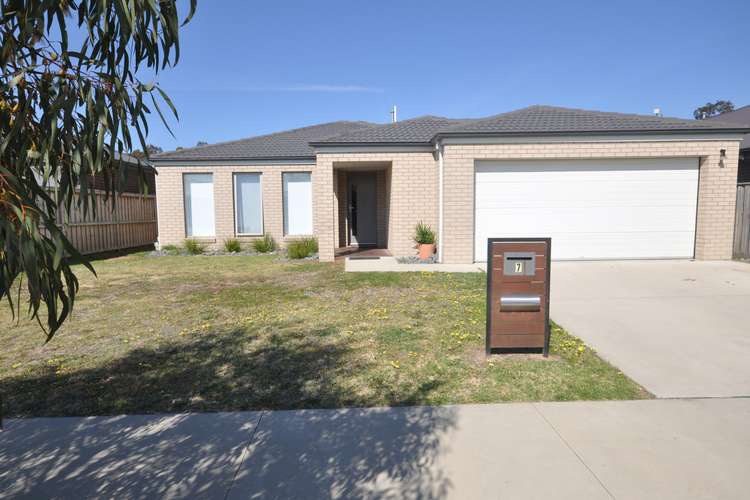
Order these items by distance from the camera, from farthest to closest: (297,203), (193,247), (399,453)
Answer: (297,203)
(193,247)
(399,453)

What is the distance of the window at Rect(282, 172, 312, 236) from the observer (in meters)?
17.7

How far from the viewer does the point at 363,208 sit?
18.2 metres

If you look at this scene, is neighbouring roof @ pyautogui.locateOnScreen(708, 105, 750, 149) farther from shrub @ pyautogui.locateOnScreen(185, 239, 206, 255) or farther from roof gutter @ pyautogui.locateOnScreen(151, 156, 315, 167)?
shrub @ pyautogui.locateOnScreen(185, 239, 206, 255)

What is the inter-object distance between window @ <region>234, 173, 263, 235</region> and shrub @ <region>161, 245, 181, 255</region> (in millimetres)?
2168

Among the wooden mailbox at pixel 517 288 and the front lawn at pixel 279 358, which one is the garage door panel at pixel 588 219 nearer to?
the front lawn at pixel 279 358

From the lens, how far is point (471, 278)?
1025 cm

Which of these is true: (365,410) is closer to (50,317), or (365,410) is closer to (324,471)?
(324,471)

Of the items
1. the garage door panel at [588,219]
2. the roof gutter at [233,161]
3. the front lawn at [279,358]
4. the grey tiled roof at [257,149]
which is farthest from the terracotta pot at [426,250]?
the roof gutter at [233,161]

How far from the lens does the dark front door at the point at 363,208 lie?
1800 cm

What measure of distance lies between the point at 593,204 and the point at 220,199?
12346 millimetres

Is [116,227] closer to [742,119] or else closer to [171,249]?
[171,249]

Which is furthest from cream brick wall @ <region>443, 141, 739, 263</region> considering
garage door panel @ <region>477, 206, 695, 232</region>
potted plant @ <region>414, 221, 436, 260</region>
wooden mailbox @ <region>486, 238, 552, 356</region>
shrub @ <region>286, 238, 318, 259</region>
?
wooden mailbox @ <region>486, 238, 552, 356</region>

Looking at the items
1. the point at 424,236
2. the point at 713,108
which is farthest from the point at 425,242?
the point at 713,108

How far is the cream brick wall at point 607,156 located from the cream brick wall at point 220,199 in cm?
703
